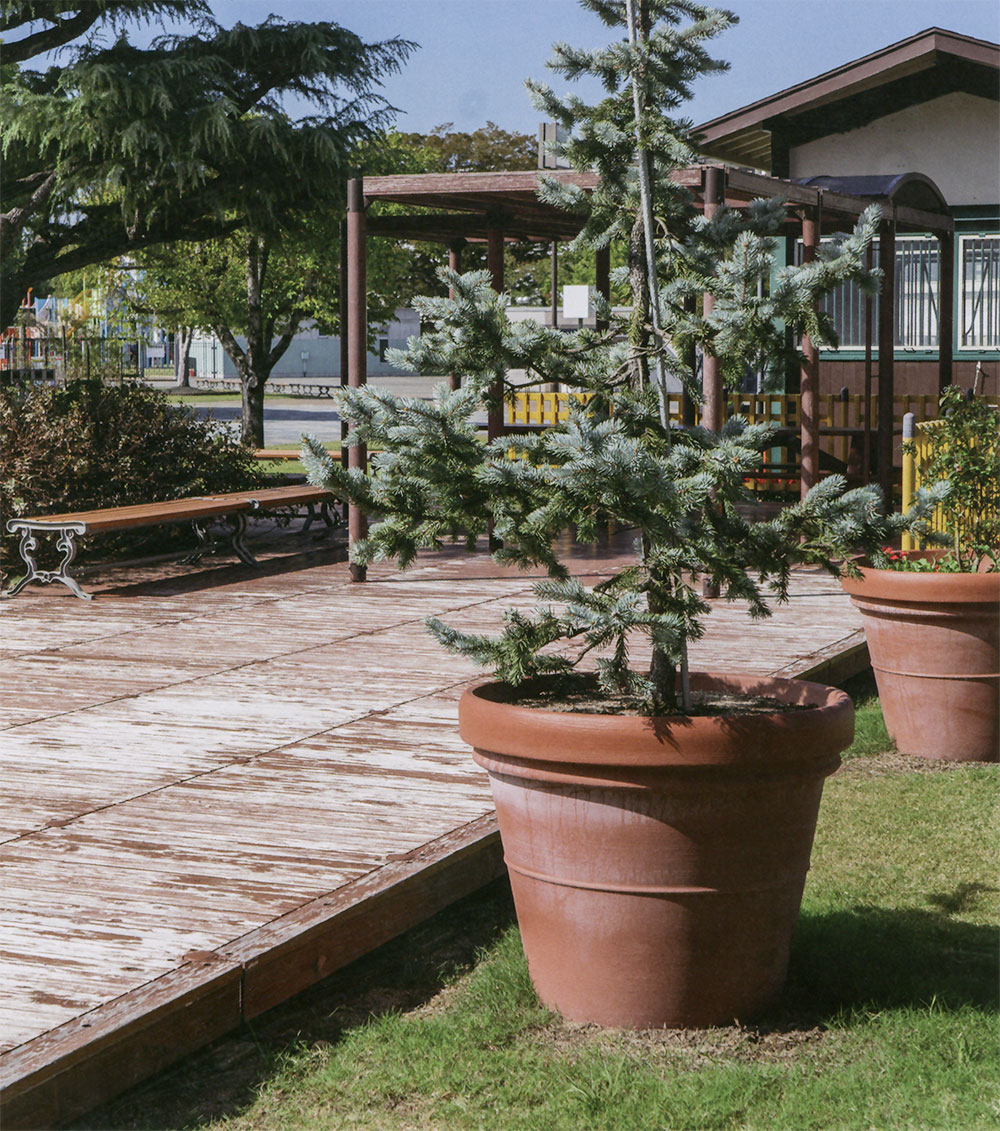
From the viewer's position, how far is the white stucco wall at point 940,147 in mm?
16203

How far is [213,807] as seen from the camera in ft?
17.5

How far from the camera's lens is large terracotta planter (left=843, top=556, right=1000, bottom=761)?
6672 millimetres

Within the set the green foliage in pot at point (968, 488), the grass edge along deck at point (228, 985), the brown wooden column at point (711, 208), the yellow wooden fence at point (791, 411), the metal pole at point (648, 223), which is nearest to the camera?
the grass edge along deck at point (228, 985)

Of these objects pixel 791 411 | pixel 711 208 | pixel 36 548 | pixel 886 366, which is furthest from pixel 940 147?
pixel 36 548

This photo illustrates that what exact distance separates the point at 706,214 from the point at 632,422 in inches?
253

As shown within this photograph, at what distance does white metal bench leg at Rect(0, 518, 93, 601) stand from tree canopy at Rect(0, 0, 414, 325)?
4.22m

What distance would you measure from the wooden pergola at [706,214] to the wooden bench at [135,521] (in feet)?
3.87

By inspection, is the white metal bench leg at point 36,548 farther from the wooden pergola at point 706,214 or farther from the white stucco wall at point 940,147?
the white stucco wall at point 940,147

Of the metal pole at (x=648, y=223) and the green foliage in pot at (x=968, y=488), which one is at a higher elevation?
the metal pole at (x=648, y=223)

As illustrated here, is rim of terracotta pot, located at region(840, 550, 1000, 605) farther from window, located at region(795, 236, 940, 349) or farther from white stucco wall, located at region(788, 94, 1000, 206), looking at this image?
white stucco wall, located at region(788, 94, 1000, 206)

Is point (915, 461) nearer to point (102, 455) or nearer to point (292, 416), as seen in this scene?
point (102, 455)

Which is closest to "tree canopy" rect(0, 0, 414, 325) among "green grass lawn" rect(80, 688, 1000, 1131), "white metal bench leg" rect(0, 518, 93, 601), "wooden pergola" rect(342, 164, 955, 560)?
"wooden pergola" rect(342, 164, 955, 560)

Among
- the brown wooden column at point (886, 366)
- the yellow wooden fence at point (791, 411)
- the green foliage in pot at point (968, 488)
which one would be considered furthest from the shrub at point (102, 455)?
the green foliage in pot at point (968, 488)

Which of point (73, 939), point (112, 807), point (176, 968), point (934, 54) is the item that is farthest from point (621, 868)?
point (934, 54)
